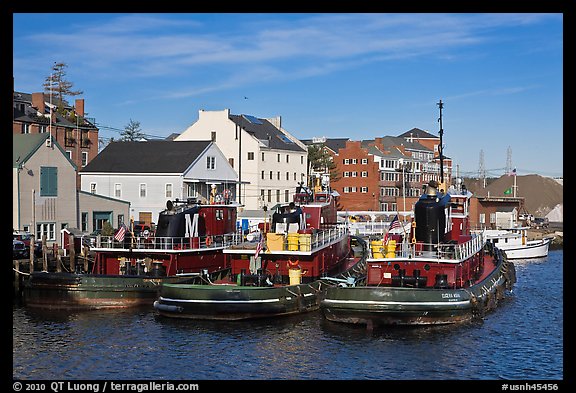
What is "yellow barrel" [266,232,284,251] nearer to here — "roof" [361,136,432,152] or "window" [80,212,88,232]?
"window" [80,212,88,232]

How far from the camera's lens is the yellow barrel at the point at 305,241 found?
35.3 meters

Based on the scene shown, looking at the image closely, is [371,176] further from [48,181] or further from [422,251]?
[422,251]

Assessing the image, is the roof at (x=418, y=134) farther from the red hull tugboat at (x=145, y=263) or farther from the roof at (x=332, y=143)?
the red hull tugboat at (x=145, y=263)

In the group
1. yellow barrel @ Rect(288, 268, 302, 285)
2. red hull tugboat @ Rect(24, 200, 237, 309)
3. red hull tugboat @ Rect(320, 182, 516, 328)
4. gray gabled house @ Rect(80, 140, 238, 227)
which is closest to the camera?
red hull tugboat @ Rect(320, 182, 516, 328)

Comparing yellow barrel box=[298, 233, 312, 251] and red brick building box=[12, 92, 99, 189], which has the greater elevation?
red brick building box=[12, 92, 99, 189]

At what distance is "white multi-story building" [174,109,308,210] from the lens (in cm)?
8094

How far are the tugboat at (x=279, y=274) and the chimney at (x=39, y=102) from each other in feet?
109

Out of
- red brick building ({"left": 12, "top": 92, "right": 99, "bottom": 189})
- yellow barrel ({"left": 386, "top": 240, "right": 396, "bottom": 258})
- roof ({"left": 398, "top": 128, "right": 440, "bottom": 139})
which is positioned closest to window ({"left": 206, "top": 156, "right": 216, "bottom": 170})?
red brick building ({"left": 12, "top": 92, "right": 99, "bottom": 189})

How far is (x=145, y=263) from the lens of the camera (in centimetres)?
3822

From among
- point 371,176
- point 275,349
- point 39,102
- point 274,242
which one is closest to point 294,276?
point 274,242

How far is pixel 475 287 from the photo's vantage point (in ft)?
107
